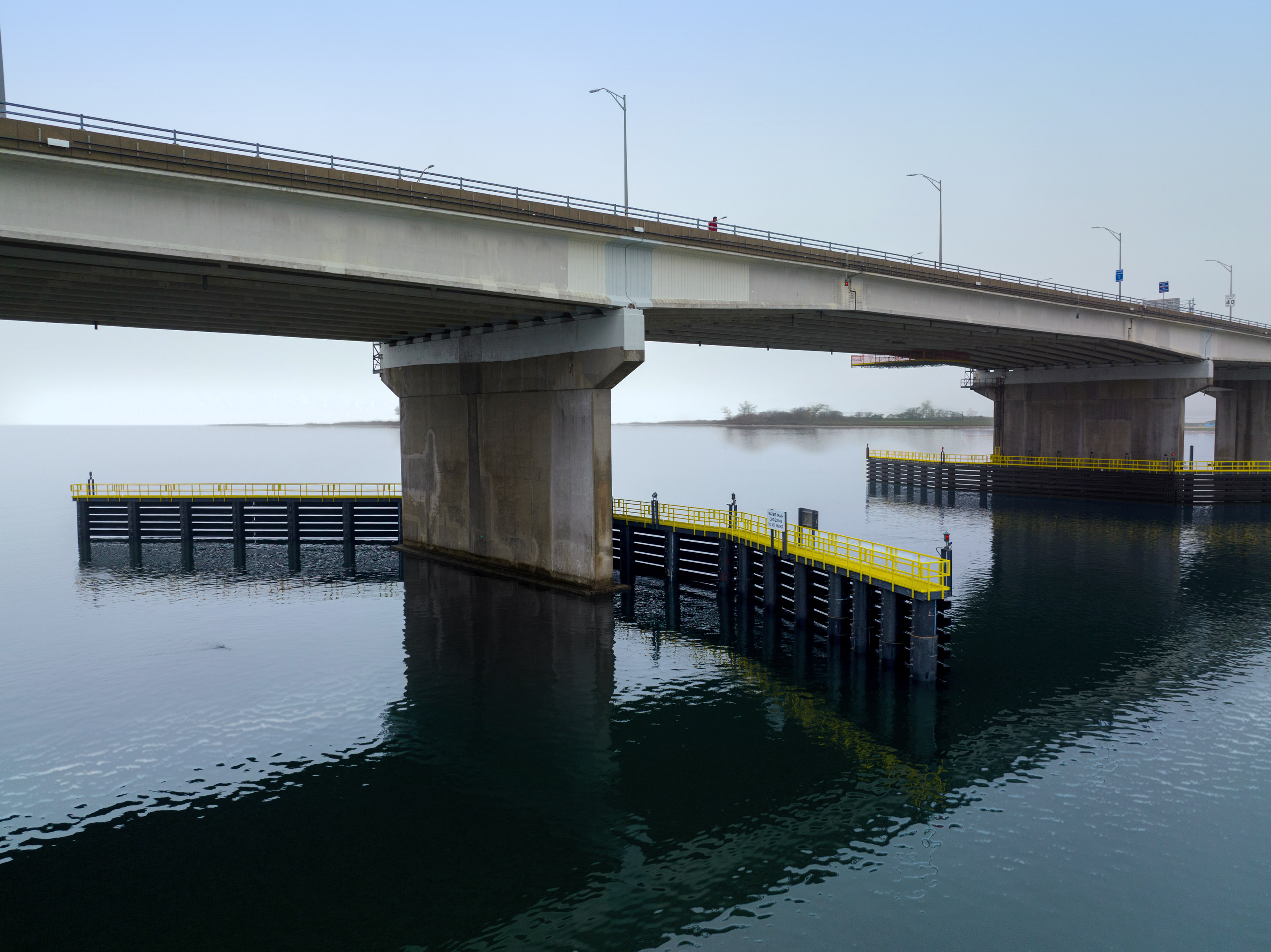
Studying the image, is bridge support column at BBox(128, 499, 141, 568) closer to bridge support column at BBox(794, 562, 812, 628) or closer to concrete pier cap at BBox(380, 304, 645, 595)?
concrete pier cap at BBox(380, 304, 645, 595)

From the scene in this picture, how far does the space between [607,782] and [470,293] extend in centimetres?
1737

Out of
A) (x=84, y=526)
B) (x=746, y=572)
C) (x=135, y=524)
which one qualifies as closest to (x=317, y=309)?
(x=746, y=572)

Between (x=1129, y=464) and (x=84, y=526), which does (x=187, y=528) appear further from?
(x=1129, y=464)

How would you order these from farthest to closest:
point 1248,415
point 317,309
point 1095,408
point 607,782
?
point 1248,415 < point 1095,408 < point 317,309 < point 607,782

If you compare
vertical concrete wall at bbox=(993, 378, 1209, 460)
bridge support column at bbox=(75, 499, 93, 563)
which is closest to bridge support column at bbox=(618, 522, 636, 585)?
bridge support column at bbox=(75, 499, 93, 563)

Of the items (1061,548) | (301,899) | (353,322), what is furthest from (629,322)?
(1061,548)

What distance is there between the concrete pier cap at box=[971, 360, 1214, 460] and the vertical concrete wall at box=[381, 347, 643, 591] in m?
52.0

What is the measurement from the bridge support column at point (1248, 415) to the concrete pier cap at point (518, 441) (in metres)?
73.2

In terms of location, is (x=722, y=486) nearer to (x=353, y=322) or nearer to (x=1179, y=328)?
(x=1179, y=328)

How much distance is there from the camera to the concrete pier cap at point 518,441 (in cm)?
3347

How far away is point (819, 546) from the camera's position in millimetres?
31547

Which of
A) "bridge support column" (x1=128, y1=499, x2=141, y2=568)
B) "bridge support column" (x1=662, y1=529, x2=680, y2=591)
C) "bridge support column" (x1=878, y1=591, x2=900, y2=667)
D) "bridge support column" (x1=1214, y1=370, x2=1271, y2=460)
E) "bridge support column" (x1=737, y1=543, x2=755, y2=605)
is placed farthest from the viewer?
"bridge support column" (x1=1214, y1=370, x2=1271, y2=460)

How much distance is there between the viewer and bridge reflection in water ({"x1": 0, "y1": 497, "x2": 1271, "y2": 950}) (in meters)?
13.0

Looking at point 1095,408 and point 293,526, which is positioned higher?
point 1095,408
